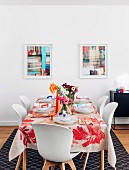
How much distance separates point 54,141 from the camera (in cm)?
257

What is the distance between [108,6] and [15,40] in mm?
2156

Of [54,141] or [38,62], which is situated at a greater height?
[38,62]

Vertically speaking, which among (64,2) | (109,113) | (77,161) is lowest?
(77,161)

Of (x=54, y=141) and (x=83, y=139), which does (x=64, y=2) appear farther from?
(x=54, y=141)

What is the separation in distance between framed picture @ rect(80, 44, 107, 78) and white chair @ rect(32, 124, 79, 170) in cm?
345

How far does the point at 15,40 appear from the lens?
5883 mm

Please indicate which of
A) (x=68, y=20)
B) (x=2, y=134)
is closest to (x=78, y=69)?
(x=68, y=20)

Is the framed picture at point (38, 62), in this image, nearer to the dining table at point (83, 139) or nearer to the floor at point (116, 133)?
the floor at point (116, 133)

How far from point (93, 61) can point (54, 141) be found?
12.0ft

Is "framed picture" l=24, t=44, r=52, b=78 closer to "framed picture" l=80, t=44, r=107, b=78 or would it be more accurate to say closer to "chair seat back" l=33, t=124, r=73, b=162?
"framed picture" l=80, t=44, r=107, b=78

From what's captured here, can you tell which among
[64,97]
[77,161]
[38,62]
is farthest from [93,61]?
[64,97]

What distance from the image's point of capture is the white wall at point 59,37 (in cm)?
586

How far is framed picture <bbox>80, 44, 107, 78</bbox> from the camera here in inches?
233

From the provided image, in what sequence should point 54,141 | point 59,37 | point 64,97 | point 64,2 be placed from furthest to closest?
point 59,37 < point 64,2 < point 64,97 < point 54,141
